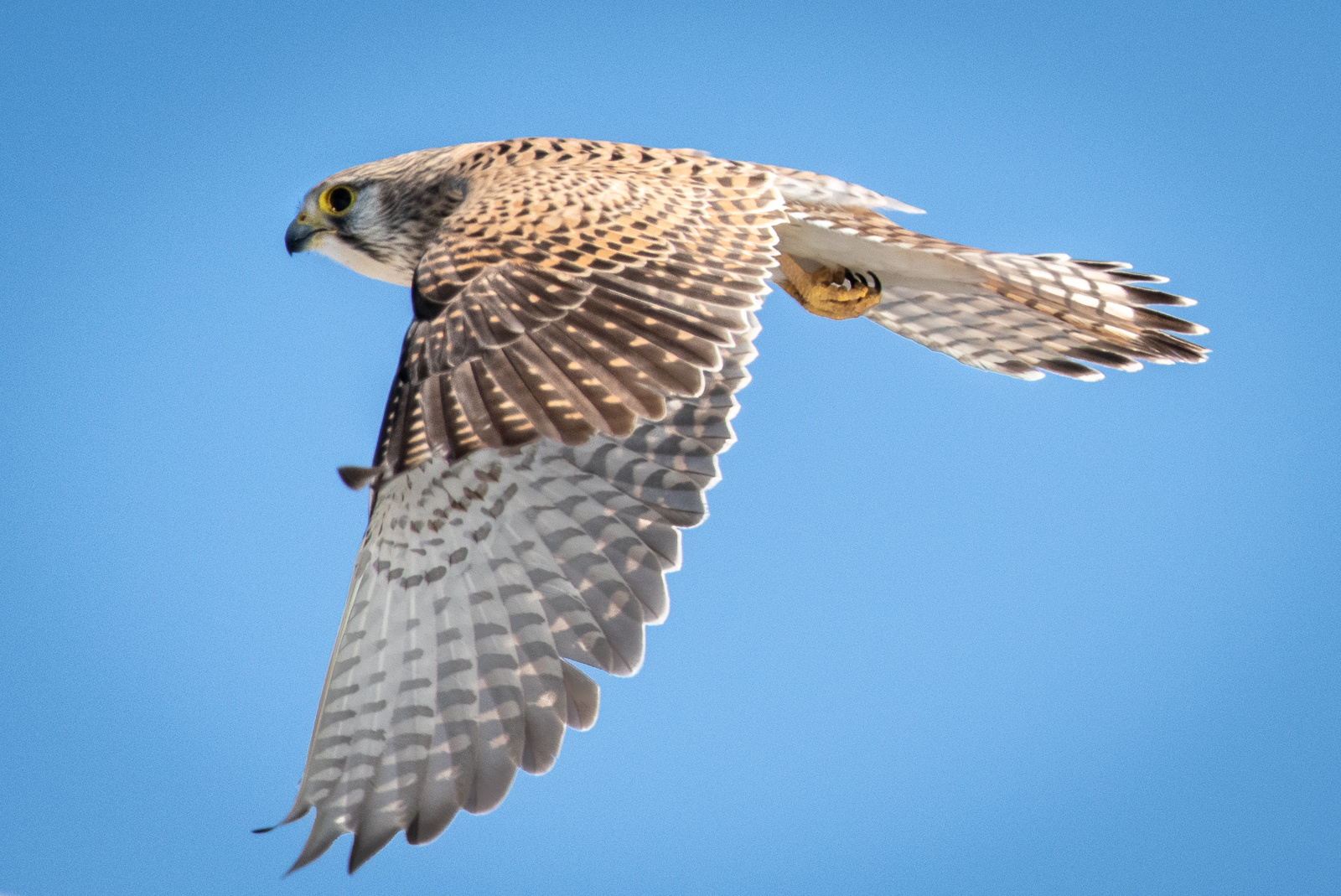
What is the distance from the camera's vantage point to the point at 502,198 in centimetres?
199

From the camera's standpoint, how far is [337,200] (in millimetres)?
2570

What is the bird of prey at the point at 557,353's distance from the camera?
1678 millimetres

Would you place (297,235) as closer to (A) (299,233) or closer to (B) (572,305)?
(A) (299,233)

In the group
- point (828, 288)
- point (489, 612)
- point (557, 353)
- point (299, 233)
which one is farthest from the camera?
point (299, 233)

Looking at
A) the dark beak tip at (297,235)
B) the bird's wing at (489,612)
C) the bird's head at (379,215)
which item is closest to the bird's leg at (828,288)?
the bird's wing at (489,612)

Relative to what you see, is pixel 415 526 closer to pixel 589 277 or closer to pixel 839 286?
pixel 589 277

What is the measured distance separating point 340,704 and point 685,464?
31.0 inches

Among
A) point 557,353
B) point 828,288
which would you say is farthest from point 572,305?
point 828,288

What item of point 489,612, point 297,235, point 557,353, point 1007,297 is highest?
point 1007,297

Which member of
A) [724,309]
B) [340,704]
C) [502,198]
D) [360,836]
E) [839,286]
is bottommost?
[360,836]

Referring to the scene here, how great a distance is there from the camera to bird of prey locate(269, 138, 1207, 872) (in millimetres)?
1678

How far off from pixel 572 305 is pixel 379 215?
103cm

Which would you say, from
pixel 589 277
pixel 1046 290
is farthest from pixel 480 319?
pixel 1046 290

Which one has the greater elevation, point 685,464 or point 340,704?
point 685,464
